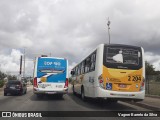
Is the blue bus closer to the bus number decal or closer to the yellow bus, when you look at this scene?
the yellow bus

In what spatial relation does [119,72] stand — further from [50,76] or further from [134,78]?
[50,76]

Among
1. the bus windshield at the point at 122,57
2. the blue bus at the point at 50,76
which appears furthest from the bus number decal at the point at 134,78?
the blue bus at the point at 50,76

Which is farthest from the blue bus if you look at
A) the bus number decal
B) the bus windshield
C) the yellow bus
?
the bus number decal

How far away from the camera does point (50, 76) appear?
20.4 m

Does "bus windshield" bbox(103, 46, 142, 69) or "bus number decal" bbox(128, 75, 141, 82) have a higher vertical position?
"bus windshield" bbox(103, 46, 142, 69)

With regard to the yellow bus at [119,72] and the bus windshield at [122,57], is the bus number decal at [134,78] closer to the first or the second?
the yellow bus at [119,72]

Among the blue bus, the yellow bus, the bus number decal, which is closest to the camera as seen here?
the yellow bus

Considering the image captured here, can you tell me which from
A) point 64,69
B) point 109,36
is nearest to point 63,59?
point 64,69

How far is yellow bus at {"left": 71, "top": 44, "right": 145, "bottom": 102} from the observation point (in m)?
14.1

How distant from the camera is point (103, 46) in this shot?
1456cm

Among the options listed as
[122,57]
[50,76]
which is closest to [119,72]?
[122,57]

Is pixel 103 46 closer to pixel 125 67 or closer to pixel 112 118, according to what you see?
pixel 125 67

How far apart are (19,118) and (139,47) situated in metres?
7.46

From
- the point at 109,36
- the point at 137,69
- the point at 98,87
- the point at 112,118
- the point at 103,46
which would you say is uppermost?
the point at 109,36
